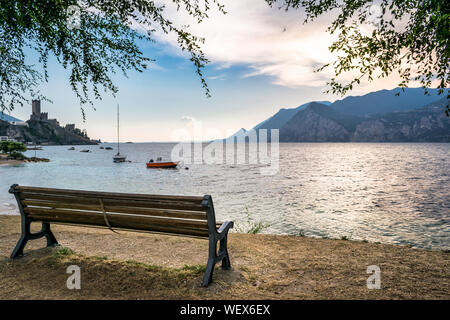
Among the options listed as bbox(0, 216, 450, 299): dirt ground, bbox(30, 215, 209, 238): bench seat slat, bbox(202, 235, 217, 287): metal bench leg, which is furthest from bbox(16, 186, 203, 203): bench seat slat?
bbox(0, 216, 450, 299): dirt ground

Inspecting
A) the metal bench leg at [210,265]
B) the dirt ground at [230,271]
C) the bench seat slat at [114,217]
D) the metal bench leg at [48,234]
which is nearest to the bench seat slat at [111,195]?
the bench seat slat at [114,217]

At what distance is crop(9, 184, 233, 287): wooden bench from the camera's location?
3.79 meters

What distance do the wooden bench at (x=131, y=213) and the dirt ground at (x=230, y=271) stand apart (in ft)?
1.45

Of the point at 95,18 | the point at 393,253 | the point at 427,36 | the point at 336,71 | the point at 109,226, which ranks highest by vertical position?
the point at 95,18

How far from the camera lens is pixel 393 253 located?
5.79 meters

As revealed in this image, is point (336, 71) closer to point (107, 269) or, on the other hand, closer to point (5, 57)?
point (107, 269)

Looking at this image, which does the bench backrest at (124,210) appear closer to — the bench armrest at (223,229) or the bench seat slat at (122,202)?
the bench seat slat at (122,202)

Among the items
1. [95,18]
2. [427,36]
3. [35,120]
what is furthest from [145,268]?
[35,120]

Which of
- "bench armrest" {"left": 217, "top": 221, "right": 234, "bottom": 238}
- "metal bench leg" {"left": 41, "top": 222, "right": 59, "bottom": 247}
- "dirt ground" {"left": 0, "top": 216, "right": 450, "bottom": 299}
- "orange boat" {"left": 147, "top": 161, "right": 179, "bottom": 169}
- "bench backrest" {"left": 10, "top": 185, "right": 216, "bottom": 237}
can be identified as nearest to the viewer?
"dirt ground" {"left": 0, "top": 216, "right": 450, "bottom": 299}

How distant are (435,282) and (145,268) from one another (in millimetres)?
4461

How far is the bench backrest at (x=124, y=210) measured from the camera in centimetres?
377

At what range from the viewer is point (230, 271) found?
14.6ft

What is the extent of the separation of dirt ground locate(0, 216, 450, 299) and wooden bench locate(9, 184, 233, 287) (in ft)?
1.45

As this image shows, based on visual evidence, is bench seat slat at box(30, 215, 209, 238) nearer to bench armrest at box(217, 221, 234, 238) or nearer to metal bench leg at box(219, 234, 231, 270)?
bench armrest at box(217, 221, 234, 238)
